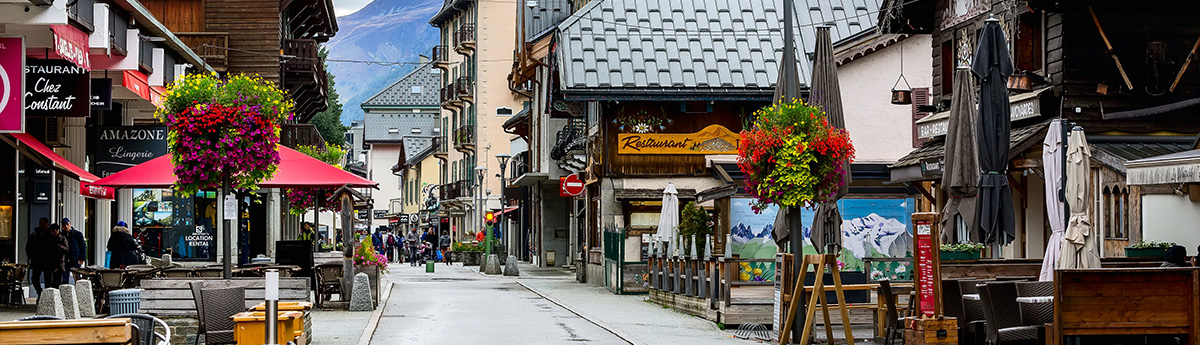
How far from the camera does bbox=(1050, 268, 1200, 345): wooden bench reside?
12.1 metres

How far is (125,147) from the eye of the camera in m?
23.3

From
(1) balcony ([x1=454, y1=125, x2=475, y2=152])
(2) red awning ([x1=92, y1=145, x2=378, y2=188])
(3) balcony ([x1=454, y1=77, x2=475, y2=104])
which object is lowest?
(2) red awning ([x1=92, y1=145, x2=378, y2=188])

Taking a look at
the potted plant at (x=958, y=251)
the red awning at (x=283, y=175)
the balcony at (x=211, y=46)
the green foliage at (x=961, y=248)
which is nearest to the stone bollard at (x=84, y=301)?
the red awning at (x=283, y=175)

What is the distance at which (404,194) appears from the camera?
369 ft

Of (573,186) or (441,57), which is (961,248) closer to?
(573,186)

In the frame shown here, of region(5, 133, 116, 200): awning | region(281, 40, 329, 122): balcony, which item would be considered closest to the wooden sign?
region(5, 133, 116, 200): awning

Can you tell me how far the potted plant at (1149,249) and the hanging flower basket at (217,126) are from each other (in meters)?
11.0

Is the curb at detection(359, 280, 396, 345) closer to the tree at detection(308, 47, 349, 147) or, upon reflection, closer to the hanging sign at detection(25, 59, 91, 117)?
the hanging sign at detection(25, 59, 91, 117)

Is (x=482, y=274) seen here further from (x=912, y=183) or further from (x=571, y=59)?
(x=912, y=183)

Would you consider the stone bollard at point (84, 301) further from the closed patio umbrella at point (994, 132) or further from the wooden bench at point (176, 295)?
the closed patio umbrella at point (994, 132)

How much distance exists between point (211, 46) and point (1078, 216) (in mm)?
27209

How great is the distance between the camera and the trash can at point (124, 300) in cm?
1515

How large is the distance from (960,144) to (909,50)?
12179 millimetres

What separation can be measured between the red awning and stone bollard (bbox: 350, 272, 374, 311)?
1.51 metres
